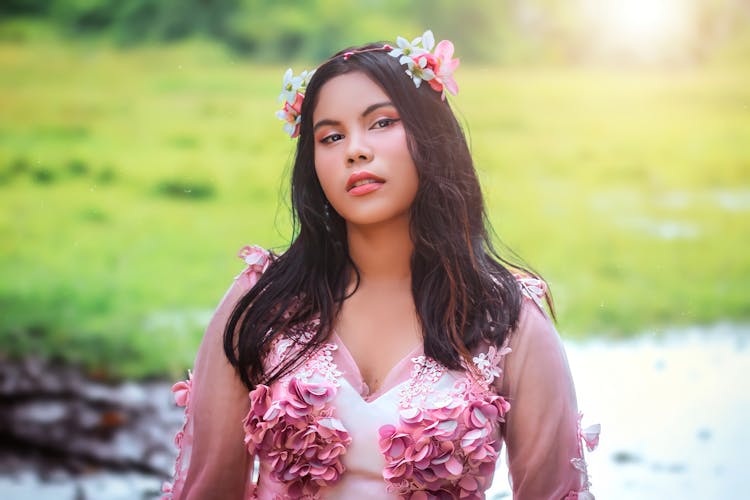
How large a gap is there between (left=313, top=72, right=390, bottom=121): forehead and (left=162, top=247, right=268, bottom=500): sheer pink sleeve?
14.8 inches

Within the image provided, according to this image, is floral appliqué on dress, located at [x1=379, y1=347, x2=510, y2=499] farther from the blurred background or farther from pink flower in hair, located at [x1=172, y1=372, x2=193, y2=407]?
the blurred background

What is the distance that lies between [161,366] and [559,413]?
10.4ft

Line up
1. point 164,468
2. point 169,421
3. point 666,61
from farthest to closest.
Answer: point 666,61
point 169,421
point 164,468

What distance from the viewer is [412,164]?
5.57 feet

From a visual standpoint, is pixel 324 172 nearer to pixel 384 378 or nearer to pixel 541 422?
pixel 384 378

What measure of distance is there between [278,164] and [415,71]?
12.5 feet

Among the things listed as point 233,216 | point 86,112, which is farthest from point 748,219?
point 86,112

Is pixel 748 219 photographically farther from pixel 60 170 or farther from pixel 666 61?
pixel 60 170

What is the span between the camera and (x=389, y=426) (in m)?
1.60

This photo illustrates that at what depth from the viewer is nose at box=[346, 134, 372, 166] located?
1664 mm

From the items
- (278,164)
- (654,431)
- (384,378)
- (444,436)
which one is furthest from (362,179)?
(278,164)

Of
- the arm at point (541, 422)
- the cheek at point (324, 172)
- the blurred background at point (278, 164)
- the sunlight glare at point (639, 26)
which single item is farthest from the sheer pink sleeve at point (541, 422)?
the sunlight glare at point (639, 26)

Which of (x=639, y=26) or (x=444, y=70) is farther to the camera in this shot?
(x=639, y=26)

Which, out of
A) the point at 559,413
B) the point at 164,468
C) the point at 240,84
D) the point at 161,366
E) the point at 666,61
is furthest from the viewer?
the point at 240,84
